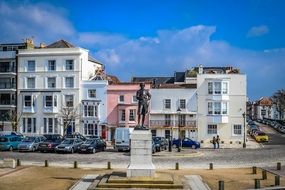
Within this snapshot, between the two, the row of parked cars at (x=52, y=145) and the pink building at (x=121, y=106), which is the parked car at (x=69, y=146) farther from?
the pink building at (x=121, y=106)

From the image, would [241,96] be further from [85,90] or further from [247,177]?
[247,177]

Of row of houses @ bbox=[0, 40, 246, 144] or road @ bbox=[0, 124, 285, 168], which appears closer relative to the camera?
road @ bbox=[0, 124, 285, 168]

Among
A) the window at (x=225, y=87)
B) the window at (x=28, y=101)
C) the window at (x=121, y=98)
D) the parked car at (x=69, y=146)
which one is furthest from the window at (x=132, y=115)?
the parked car at (x=69, y=146)

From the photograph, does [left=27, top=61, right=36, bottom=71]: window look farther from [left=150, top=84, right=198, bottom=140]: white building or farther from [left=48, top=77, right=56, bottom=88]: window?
[left=150, top=84, right=198, bottom=140]: white building

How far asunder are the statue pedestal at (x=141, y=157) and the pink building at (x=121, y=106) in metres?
38.6

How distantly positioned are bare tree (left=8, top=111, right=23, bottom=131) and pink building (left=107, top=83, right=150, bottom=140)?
495 inches

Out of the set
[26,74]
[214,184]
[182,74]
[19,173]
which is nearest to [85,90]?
[26,74]

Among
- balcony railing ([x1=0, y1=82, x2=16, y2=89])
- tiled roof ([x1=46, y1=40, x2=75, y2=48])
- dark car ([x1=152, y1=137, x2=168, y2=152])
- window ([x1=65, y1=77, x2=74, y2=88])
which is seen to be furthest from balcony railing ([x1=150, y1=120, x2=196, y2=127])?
balcony railing ([x1=0, y1=82, x2=16, y2=89])

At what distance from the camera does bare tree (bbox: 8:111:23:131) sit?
6412 cm

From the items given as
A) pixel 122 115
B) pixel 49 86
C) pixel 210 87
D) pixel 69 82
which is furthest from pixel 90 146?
pixel 49 86

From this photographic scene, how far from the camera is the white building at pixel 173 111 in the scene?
201 feet

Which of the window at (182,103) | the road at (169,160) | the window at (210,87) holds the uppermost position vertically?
the window at (210,87)

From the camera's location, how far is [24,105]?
65.1m

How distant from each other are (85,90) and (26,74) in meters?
8.79
